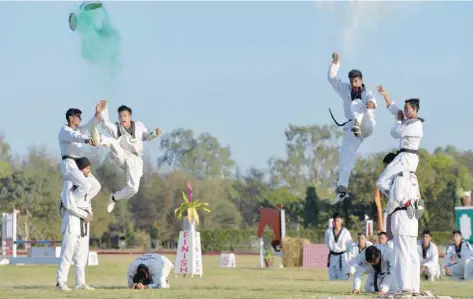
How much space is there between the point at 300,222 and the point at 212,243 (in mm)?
7848

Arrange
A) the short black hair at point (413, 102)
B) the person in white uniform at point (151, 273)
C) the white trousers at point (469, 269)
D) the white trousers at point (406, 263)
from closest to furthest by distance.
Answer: the white trousers at point (406, 263) < the short black hair at point (413, 102) < the person in white uniform at point (151, 273) < the white trousers at point (469, 269)

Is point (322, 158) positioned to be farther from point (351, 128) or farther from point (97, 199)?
point (351, 128)

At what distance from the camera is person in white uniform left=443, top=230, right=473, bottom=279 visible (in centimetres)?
2995

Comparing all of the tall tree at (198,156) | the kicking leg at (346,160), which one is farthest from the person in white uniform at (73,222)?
the tall tree at (198,156)

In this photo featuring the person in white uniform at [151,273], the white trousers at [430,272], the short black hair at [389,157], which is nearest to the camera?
the short black hair at [389,157]

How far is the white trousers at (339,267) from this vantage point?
92.3ft

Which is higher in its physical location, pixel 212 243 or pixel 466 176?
pixel 466 176

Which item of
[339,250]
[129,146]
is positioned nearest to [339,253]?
[339,250]

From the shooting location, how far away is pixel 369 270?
63.6ft

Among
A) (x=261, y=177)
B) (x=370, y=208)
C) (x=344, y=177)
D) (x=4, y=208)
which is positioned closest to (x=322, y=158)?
(x=261, y=177)

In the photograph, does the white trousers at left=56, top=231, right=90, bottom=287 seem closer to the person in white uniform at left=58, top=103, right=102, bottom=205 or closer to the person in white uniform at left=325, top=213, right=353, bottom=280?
the person in white uniform at left=58, top=103, right=102, bottom=205

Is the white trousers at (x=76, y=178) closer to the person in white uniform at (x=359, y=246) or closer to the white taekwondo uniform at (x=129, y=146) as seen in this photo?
the white taekwondo uniform at (x=129, y=146)

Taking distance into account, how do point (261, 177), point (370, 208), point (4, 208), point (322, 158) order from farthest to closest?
point (261, 177) < point (322, 158) < point (4, 208) < point (370, 208)

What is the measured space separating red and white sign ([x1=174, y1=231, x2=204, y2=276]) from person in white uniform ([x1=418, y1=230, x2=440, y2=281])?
24.4ft
